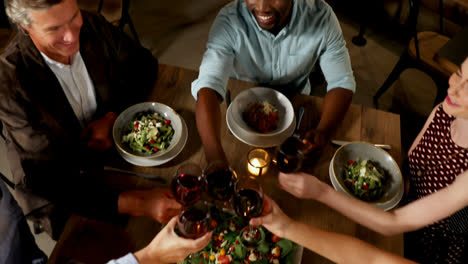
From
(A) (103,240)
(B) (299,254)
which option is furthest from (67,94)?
(B) (299,254)

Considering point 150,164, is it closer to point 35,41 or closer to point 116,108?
point 116,108

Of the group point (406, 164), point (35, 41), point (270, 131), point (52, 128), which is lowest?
point (406, 164)

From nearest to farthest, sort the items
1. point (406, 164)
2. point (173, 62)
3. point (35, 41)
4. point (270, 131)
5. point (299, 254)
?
point (299, 254) → point (35, 41) → point (270, 131) → point (406, 164) → point (173, 62)

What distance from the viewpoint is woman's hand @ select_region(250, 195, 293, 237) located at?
43.9 inches

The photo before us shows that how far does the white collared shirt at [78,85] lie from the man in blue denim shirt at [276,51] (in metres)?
0.55

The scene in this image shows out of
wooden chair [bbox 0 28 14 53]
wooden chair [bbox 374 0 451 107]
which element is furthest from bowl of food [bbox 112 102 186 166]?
wooden chair [bbox 374 0 451 107]

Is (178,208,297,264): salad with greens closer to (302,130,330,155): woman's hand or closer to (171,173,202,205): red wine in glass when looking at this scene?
(171,173,202,205): red wine in glass

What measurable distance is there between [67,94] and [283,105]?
41.3 inches

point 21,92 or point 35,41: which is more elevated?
point 35,41

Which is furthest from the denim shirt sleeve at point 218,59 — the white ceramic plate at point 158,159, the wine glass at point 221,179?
the wine glass at point 221,179

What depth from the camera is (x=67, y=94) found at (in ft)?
4.87

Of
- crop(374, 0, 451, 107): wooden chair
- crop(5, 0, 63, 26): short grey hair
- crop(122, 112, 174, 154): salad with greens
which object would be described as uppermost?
crop(5, 0, 63, 26): short grey hair

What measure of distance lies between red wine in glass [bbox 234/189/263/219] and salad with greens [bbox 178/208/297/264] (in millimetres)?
43

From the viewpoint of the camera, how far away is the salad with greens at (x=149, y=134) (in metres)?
1.35
